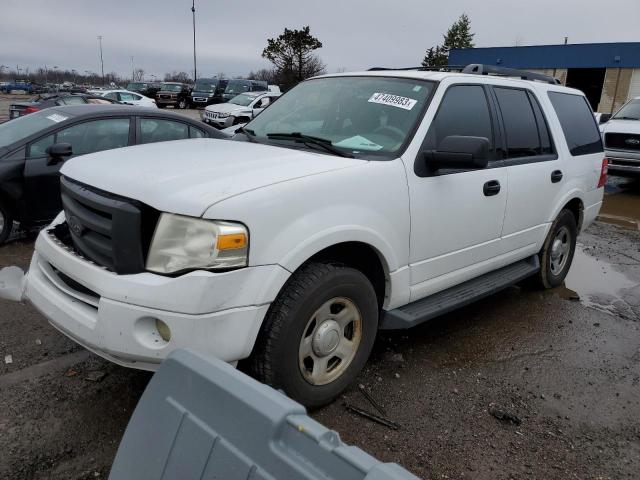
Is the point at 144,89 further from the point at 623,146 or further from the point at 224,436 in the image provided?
the point at 224,436

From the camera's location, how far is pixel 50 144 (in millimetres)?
5887

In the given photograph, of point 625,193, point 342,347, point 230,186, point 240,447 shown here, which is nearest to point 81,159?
point 230,186

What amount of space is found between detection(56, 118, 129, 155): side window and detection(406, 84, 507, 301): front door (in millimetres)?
4179

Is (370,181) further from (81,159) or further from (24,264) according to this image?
(24,264)

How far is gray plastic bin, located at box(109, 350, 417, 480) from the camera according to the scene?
1.35 meters

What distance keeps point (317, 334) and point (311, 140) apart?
49.1 inches

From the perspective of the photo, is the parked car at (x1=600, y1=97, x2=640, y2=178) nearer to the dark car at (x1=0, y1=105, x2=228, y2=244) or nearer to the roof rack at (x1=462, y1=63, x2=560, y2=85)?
the roof rack at (x1=462, y1=63, x2=560, y2=85)

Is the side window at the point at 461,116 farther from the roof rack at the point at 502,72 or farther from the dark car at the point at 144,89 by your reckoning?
the dark car at the point at 144,89

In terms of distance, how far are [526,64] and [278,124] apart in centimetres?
3644

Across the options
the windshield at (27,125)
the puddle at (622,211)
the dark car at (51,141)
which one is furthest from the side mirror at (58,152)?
the puddle at (622,211)

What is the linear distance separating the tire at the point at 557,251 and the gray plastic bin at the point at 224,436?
12.7 ft

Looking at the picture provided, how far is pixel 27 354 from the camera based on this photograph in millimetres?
3514

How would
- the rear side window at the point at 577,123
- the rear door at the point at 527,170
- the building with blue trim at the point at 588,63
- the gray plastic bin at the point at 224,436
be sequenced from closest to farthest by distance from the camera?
the gray plastic bin at the point at 224,436, the rear door at the point at 527,170, the rear side window at the point at 577,123, the building with blue trim at the point at 588,63

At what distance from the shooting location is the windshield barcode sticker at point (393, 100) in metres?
3.40
